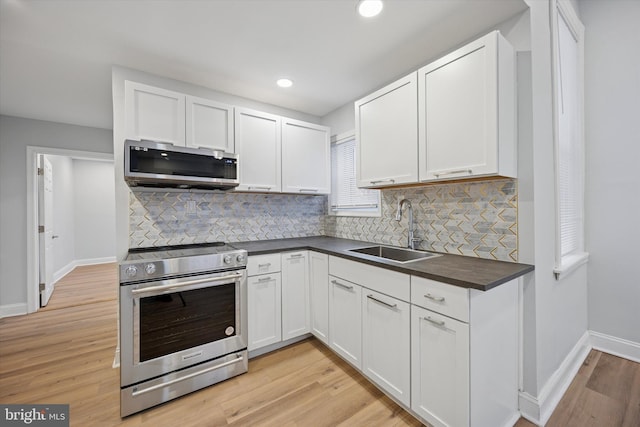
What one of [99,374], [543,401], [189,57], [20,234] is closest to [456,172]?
[543,401]

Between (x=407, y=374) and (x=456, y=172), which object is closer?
(x=407, y=374)

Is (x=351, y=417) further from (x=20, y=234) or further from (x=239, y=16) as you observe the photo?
(x=20, y=234)

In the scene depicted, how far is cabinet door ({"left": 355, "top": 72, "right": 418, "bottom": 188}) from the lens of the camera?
76.5 inches

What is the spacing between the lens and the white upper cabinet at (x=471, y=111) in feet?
4.91

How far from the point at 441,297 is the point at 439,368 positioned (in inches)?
15.1

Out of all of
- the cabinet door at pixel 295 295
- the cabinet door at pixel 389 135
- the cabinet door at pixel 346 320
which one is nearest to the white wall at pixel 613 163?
the cabinet door at pixel 389 135

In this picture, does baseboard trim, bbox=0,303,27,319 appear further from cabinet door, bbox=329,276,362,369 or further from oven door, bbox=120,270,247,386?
cabinet door, bbox=329,276,362,369

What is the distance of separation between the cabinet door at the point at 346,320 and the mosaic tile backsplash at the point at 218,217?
3.74ft

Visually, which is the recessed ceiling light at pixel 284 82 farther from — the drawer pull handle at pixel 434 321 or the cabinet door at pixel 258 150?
the drawer pull handle at pixel 434 321

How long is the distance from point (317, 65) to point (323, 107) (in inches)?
35.8

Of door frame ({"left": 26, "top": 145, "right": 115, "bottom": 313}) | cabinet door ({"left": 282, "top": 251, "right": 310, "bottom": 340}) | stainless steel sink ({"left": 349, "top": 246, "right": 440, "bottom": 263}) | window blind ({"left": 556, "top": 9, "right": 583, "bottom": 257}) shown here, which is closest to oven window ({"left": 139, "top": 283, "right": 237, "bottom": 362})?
cabinet door ({"left": 282, "top": 251, "right": 310, "bottom": 340})

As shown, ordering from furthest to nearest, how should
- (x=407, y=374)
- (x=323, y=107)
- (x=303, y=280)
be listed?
(x=323, y=107), (x=303, y=280), (x=407, y=374)

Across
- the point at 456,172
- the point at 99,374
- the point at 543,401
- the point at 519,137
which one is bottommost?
the point at 99,374

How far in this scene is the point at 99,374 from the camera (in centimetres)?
→ 212
